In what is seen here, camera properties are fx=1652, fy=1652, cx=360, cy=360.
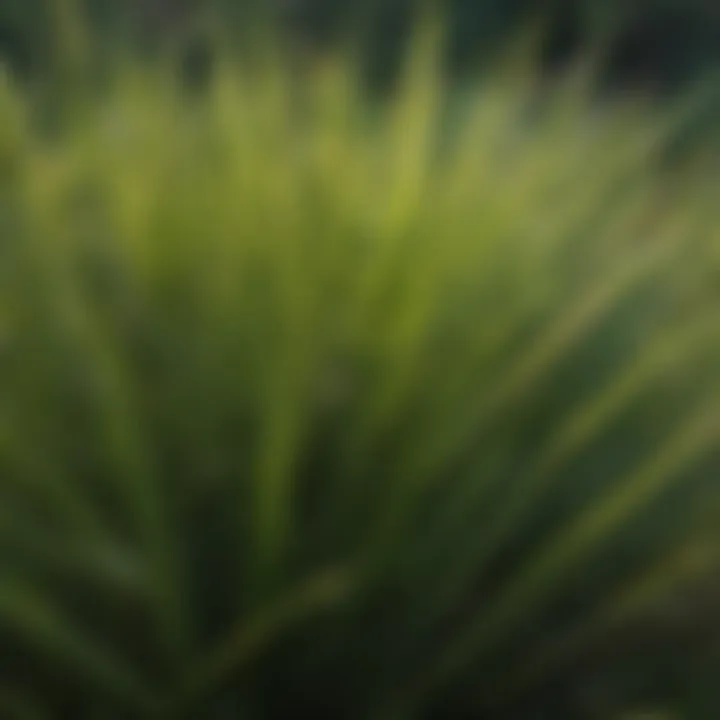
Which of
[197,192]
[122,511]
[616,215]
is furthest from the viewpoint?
[616,215]

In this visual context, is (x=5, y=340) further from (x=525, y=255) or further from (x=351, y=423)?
(x=525, y=255)

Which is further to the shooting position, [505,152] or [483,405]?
[505,152]

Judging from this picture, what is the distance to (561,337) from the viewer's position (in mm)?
1410

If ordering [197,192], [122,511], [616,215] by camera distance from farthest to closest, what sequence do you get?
[616,215] < [197,192] < [122,511]

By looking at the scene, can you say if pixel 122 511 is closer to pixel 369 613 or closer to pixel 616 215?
pixel 369 613

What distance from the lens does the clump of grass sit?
1.28 m

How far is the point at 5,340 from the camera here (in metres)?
1.37

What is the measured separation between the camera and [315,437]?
139cm

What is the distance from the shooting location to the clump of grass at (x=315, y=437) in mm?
1279

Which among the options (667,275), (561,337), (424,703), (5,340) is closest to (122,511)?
(5,340)

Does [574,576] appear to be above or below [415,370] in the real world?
below

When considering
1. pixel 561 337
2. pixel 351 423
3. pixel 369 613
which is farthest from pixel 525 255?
pixel 369 613

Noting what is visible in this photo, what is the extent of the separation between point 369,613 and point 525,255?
0.38 metres

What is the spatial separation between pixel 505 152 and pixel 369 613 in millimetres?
619
